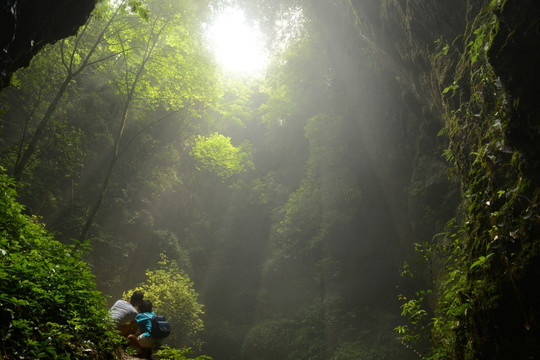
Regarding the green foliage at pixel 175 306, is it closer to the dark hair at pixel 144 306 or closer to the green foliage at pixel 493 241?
the dark hair at pixel 144 306

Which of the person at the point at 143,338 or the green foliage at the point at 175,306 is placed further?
the green foliage at the point at 175,306

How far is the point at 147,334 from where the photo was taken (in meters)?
4.60

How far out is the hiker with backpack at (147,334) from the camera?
456cm

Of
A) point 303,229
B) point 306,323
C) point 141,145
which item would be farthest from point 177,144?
point 306,323

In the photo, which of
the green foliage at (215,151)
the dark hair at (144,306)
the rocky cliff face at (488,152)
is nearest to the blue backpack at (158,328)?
the dark hair at (144,306)

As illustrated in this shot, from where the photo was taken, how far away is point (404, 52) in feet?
26.6

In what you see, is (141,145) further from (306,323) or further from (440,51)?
(440,51)

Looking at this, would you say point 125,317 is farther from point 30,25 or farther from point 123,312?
point 30,25

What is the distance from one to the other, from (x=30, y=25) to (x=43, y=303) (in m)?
4.03

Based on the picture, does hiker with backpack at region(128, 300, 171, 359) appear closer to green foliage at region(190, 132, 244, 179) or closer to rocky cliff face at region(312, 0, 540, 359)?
rocky cliff face at region(312, 0, 540, 359)

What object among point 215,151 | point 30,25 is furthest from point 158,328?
point 215,151

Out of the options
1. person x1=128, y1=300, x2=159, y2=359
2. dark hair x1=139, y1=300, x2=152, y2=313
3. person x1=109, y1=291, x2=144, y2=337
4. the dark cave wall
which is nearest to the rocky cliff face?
person x1=128, y1=300, x2=159, y2=359

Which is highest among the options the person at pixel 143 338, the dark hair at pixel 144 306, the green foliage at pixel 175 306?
the green foliage at pixel 175 306

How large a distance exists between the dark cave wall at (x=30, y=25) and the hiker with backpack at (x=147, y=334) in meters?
3.99
